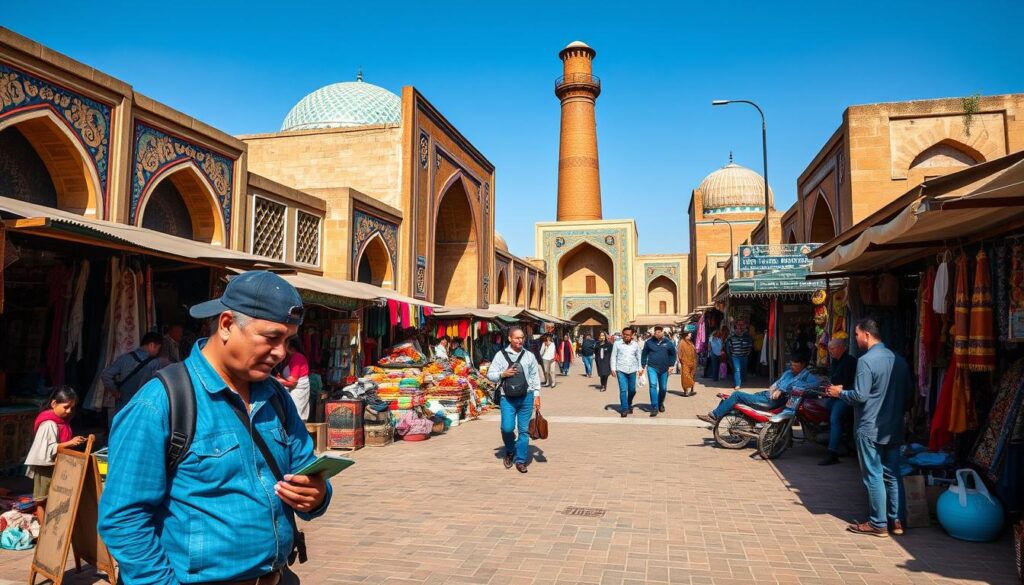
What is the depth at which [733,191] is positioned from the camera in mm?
43812

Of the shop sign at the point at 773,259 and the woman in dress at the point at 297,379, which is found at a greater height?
the shop sign at the point at 773,259

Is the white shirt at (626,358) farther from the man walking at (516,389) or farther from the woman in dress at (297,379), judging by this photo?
the woman in dress at (297,379)

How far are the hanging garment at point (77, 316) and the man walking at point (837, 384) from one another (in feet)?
24.3

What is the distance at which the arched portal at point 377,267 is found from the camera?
14.9 meters

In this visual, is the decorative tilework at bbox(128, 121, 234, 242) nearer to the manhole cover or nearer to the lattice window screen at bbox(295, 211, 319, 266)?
the lattice window screen at bbox(295, 211, 319, 266)

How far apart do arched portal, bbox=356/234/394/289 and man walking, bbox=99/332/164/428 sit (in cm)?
909

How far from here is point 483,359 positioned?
63.1ft

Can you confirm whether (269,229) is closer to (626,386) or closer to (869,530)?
(626,386)

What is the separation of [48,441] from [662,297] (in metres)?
40.5

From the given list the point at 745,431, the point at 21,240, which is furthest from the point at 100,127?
the point at 745,431

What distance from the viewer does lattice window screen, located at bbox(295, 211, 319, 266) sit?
1213 centimetres

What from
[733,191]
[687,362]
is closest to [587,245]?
[733,191]

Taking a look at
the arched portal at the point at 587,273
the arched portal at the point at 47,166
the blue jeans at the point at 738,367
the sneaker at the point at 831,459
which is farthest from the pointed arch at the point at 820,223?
the arched portal at the point at 587,273

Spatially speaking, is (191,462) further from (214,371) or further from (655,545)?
(655,545)
